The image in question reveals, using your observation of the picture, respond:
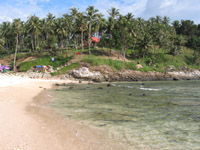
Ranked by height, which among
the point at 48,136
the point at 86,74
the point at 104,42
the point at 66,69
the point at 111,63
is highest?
the point at 104,42

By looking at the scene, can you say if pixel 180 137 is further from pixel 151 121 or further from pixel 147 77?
pixel 147 77

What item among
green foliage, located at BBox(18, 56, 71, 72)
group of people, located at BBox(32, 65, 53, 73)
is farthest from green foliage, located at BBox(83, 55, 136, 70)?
group of people, located at BBox(32, 65, 53, 73)

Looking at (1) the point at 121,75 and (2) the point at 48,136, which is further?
(1) the point at 121,75

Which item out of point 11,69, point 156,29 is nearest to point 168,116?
point 11,69

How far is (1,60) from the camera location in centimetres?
7556

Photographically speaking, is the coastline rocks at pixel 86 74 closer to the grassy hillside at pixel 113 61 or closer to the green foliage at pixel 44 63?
the grassy hillside at pixel 113 61

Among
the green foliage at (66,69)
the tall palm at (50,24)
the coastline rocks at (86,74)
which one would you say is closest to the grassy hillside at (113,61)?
the green foliage at (66,69)

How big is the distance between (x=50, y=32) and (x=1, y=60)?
2469 centimetres

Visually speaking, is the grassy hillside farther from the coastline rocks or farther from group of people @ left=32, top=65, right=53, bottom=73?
the coastline rocks

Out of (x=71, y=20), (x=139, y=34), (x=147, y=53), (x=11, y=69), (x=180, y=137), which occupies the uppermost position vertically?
(x=71, y=20)

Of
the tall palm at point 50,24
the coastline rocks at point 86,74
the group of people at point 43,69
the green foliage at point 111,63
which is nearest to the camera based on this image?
the coastline rocks at point 86,74

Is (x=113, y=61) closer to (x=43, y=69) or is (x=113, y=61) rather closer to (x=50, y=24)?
(x=43, y=69)

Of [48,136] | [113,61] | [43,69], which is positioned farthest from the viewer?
[113,61]

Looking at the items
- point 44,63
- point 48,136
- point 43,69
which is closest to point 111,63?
point 43,69
